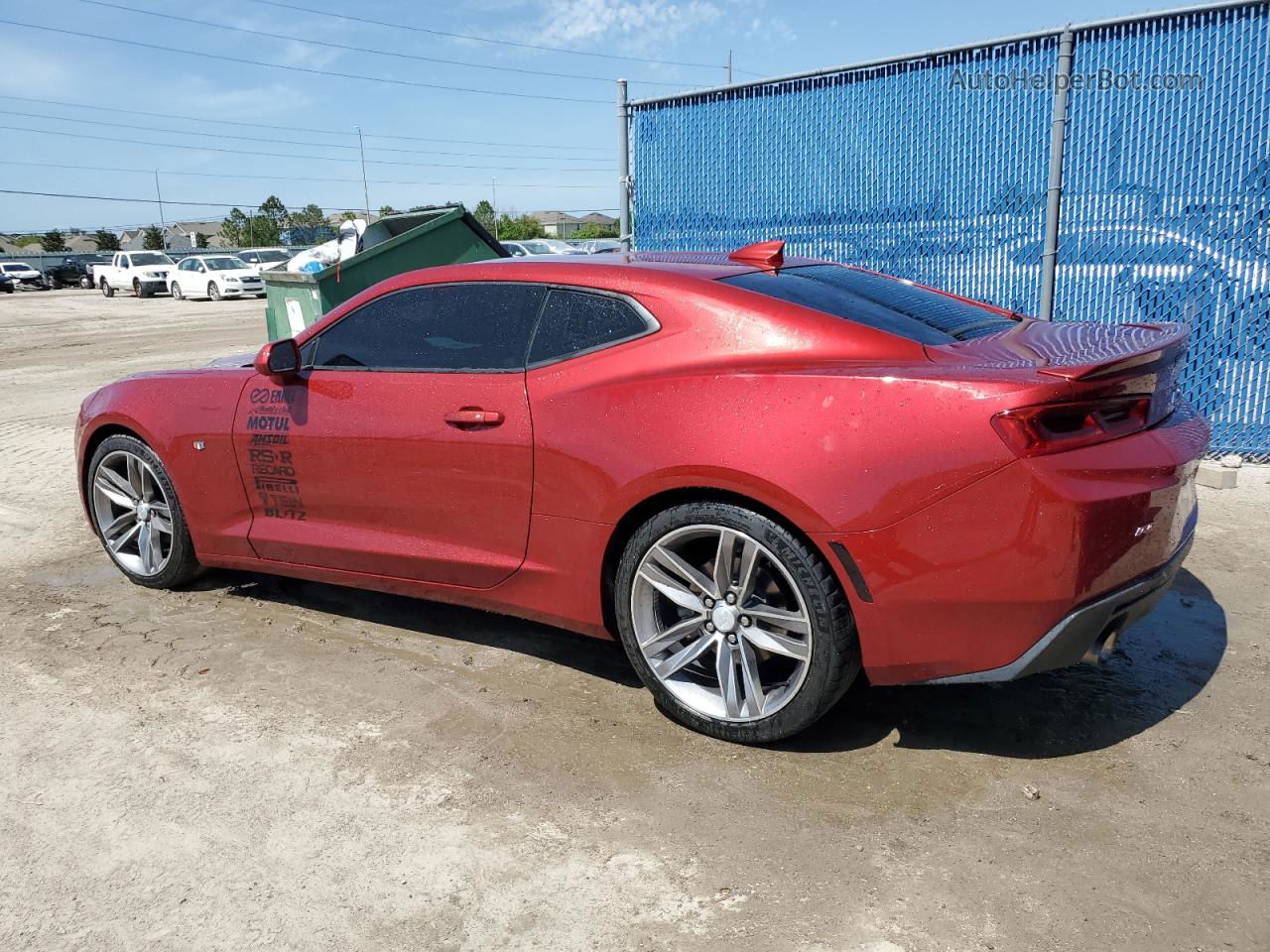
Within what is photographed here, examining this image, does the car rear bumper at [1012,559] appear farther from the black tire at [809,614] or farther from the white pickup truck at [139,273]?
the white pickup truck at [139,273]

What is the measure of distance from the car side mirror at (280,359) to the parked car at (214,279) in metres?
29.6

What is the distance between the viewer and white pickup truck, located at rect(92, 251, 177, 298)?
35500 millimetres

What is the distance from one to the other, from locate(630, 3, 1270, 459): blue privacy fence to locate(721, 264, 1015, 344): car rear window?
359 cm

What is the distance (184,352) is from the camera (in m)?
17.0

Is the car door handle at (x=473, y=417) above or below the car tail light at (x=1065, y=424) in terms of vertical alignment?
below

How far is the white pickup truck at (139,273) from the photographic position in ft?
116

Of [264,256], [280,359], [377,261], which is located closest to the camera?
[280,359]

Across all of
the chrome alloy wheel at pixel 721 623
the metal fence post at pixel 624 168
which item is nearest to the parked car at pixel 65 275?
the metal fence post at pixel 624 168

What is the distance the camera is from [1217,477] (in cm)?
630

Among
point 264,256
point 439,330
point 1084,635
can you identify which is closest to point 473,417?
point 439,330

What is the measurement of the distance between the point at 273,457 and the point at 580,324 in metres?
1.53

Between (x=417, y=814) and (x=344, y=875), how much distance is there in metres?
0.31

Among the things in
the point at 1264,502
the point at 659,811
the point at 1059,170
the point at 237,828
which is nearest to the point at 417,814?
the point at 237,828

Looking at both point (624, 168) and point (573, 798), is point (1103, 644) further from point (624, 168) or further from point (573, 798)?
point (624, 168)
